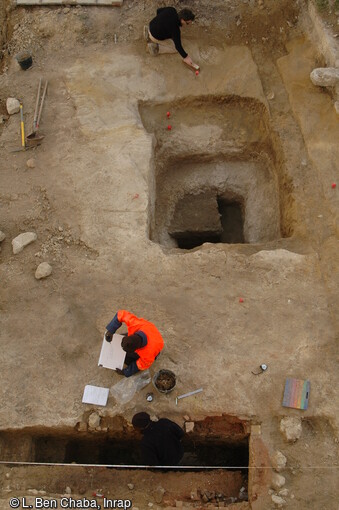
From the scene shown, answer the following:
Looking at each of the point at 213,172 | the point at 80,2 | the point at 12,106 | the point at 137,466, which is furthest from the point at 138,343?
the point at 80,2

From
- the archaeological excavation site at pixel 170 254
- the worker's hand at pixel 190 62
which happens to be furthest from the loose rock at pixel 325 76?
the worker's hand at pixel 190 62

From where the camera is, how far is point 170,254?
221 inches

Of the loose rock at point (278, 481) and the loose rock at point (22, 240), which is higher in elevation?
the loose rock at point (22, 240)

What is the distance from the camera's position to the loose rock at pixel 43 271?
212 inches

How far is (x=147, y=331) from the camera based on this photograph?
4.50 meters

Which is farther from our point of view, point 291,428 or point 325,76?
point 325,76

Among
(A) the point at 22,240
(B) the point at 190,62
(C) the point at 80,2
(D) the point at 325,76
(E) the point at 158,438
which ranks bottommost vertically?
(E) the point at 158,438

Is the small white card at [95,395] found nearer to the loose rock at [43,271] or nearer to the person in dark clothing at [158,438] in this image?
the person in dark clothing at [158,438]

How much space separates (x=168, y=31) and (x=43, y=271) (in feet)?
13.9

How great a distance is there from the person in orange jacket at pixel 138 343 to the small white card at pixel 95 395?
0.27 metres

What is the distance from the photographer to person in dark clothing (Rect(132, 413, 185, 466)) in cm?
Result: 423

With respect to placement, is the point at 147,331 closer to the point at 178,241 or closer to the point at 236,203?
the point at 178,241

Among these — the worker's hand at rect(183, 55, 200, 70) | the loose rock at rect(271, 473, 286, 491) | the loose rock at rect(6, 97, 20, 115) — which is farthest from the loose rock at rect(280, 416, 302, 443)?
the loose rock at rect(6, 97, 20, 115)

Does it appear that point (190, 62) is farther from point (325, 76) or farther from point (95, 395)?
point (95, 395)
